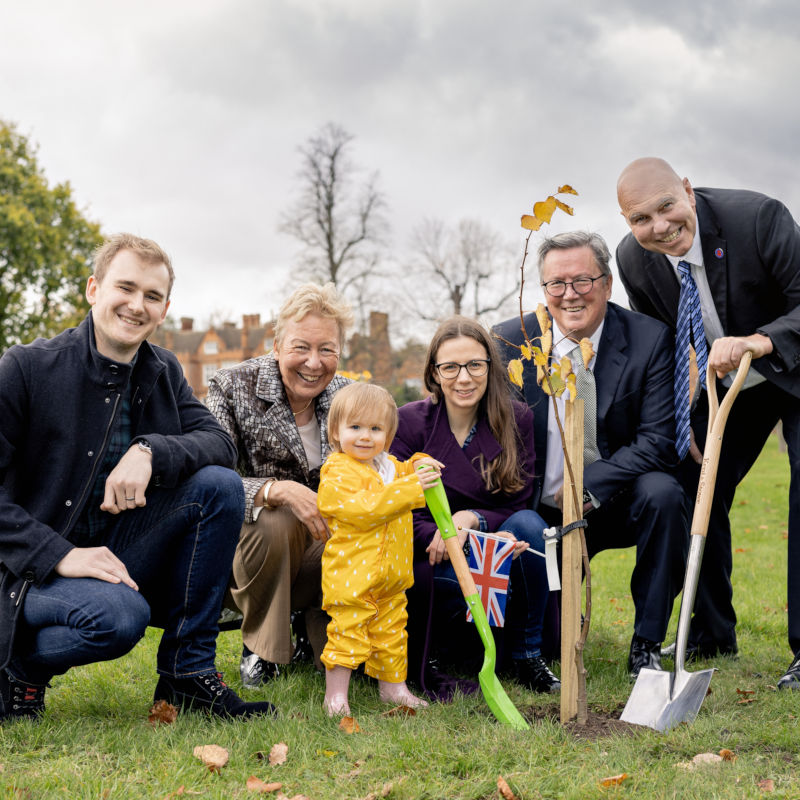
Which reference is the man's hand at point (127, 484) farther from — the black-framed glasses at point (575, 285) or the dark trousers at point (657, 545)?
the dark trousers at point (657, 545)

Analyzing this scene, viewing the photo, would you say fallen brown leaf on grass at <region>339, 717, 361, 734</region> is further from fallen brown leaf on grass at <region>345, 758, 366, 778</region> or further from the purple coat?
the purple coat

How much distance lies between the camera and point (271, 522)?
3.75 metres

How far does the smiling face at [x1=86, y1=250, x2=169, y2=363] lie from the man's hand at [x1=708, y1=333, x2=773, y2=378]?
7.71 feet

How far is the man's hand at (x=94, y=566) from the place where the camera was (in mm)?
2992

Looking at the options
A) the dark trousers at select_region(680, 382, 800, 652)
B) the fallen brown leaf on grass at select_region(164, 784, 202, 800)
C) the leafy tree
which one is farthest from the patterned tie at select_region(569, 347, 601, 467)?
the leafy tree

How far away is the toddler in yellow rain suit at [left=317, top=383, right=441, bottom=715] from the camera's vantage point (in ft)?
10.8

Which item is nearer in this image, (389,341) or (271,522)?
(271,522)

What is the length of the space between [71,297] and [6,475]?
67.3 ft

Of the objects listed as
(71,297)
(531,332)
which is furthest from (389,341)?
(531,332)

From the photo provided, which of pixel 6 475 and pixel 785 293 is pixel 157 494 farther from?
pixel 785 293

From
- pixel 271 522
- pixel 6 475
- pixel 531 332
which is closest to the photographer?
pixel 6 475

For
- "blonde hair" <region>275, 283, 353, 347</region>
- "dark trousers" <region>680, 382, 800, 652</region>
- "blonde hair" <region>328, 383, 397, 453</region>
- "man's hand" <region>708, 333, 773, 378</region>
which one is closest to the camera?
"blonde hair" <region>328, 383, 397, 453</region>

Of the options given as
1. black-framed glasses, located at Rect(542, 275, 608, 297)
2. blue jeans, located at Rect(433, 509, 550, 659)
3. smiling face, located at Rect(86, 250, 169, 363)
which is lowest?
blue jeans, located at Rect(433, 509, 550, 659)

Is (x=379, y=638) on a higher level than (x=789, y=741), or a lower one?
higher
